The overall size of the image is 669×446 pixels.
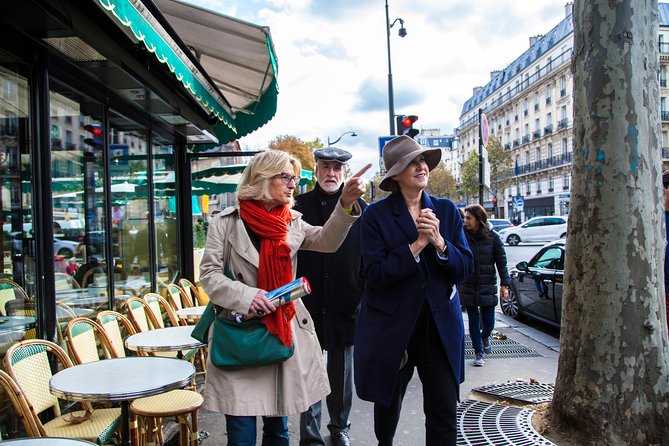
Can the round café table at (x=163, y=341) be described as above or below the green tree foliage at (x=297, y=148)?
below

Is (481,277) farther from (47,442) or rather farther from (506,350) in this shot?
(47,442)

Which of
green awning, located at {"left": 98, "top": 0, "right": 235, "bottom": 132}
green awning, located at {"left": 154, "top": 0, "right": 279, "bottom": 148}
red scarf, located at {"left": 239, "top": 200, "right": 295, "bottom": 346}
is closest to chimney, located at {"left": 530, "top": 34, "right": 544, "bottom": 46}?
green awning, located at {"left": 154, "top": 0, "right": 279, "bottom": 148}

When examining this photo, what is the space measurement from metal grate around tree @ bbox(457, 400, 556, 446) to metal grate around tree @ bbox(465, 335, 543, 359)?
216cm


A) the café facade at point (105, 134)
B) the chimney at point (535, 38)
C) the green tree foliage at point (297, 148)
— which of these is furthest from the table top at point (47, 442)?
the chimney at point (535, 38)

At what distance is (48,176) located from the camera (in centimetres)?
392

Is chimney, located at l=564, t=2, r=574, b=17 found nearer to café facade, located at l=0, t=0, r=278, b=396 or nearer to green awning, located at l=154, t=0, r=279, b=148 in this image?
green awning, located at l=154, t=0, r=279, b=148

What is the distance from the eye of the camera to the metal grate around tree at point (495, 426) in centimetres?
346

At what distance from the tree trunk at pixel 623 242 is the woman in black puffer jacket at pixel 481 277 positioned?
2.51 m

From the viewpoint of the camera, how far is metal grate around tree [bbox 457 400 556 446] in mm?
3461

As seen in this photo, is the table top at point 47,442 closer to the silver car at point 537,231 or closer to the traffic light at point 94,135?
the traffic light at point 94,135

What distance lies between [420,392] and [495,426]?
121cm

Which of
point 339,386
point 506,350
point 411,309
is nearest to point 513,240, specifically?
point 506,350

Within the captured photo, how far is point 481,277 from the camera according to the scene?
6.02 meters

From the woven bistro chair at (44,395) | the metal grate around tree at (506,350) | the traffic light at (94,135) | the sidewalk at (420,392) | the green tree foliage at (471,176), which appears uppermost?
the green tree foliage at (471,176)
